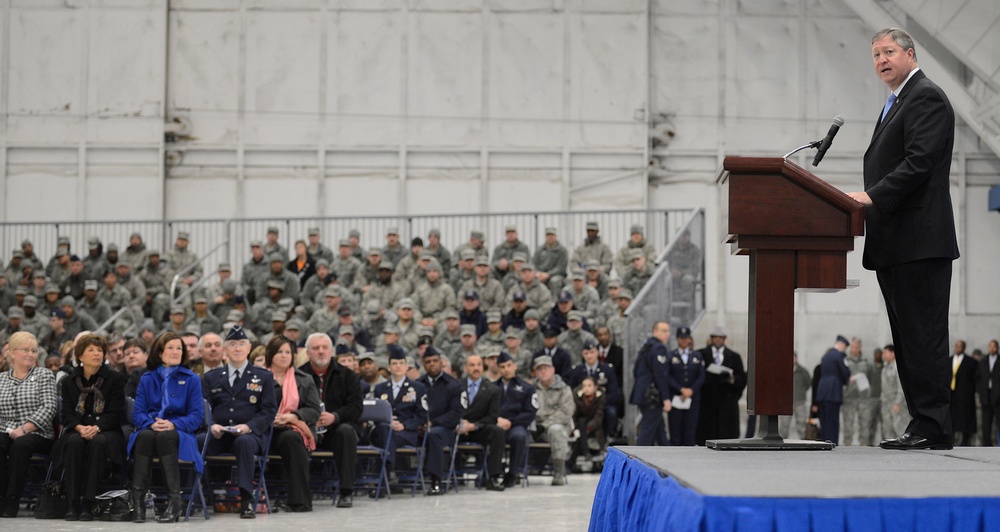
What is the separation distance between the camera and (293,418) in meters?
9.84

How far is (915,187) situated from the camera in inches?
172

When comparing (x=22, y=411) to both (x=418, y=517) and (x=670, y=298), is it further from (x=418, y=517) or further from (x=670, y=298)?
(x=670, y=298)

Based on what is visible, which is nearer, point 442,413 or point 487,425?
point 442,413

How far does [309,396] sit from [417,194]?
12273 millimetres

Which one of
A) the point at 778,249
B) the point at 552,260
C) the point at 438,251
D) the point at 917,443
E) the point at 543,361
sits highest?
the point at 438,251

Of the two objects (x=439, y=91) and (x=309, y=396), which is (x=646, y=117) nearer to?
(x=439, y=91)

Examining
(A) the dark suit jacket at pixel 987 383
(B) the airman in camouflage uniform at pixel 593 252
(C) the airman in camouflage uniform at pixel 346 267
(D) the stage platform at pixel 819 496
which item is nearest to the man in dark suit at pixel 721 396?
(B) the airman in camouflage uniform at pixel 593 252

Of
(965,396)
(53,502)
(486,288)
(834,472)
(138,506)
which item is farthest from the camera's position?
(965,396)

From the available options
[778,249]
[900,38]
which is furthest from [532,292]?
[778,249]

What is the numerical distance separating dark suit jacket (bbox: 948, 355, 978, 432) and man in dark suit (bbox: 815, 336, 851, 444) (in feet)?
5.34

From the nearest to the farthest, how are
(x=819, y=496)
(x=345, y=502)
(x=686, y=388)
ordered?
(x=819, y=496) → (x=345, y=502) → (x=686, y=388)

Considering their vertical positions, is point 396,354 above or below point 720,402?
above

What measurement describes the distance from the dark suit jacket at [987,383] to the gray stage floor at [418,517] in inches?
340

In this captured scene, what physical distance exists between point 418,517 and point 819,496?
6.59 metres
